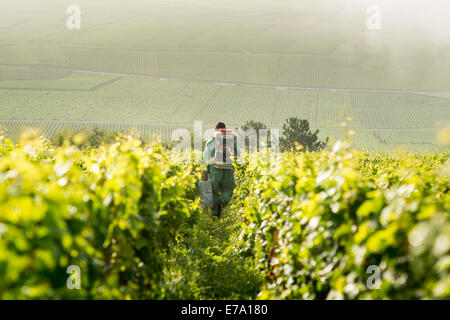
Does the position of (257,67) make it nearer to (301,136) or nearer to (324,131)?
(324,131)

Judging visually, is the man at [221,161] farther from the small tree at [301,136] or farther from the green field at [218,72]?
the small tree at [301,136]

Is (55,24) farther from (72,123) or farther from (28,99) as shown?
(72,123)

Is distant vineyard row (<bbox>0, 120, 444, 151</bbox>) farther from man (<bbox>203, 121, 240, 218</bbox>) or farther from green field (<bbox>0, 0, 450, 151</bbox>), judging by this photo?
man (<bbox>203, 121, 240, 218</bbox>)

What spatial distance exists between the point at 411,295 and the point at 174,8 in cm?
11576

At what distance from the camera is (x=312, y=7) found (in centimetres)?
11869

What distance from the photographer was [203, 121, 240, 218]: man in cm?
866

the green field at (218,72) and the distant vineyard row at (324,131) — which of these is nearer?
the distant vineyard row at (324,131)

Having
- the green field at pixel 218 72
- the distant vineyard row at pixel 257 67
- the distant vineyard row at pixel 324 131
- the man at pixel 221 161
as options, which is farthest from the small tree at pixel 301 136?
the man at pixel 221 161

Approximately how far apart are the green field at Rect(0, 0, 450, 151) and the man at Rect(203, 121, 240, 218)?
32.1 meters

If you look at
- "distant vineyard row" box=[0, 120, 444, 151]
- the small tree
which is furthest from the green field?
the small tree

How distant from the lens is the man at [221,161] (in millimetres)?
8664

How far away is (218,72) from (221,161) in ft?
213

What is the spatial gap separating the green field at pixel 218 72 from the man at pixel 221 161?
32.1 meters
